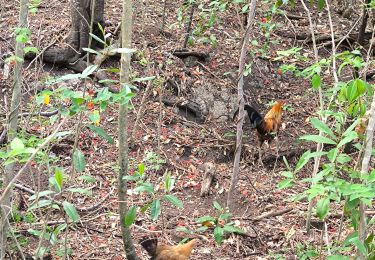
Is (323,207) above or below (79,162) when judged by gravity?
below

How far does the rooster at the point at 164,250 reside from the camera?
4.87 metres

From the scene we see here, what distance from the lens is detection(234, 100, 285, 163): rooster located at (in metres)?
7.87

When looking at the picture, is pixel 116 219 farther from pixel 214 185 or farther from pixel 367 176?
pixel 367 176

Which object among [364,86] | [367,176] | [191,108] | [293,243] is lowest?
[293,243]

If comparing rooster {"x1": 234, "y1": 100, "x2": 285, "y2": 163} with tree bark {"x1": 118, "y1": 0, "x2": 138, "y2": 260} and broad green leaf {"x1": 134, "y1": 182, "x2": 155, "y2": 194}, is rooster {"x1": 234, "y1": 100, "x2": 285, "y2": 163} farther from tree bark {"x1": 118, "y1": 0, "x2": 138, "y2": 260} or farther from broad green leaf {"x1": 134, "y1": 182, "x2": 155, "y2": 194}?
broad green leaf {"x1": 134, "y1": 182, "x2": 155, "y2": 194}

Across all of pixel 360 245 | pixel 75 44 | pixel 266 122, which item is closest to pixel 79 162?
pixel 360 245

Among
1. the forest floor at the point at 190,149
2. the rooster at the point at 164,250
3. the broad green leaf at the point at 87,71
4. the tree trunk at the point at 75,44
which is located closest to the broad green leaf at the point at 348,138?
the broad green leaf at the point at 87,71

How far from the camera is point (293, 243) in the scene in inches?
231

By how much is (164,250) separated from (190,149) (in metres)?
2.85

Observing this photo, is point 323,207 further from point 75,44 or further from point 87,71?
point 75,44

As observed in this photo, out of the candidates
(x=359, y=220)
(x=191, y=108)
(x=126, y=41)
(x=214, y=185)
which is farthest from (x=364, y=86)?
(x=191, y=108)

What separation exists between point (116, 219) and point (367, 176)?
3633 millimetres

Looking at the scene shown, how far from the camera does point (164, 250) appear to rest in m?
4.95

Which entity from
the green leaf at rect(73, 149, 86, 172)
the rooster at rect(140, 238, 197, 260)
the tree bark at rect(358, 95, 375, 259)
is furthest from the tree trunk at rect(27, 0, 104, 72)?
the tree bark at rect(358, 95, 375, 259)
